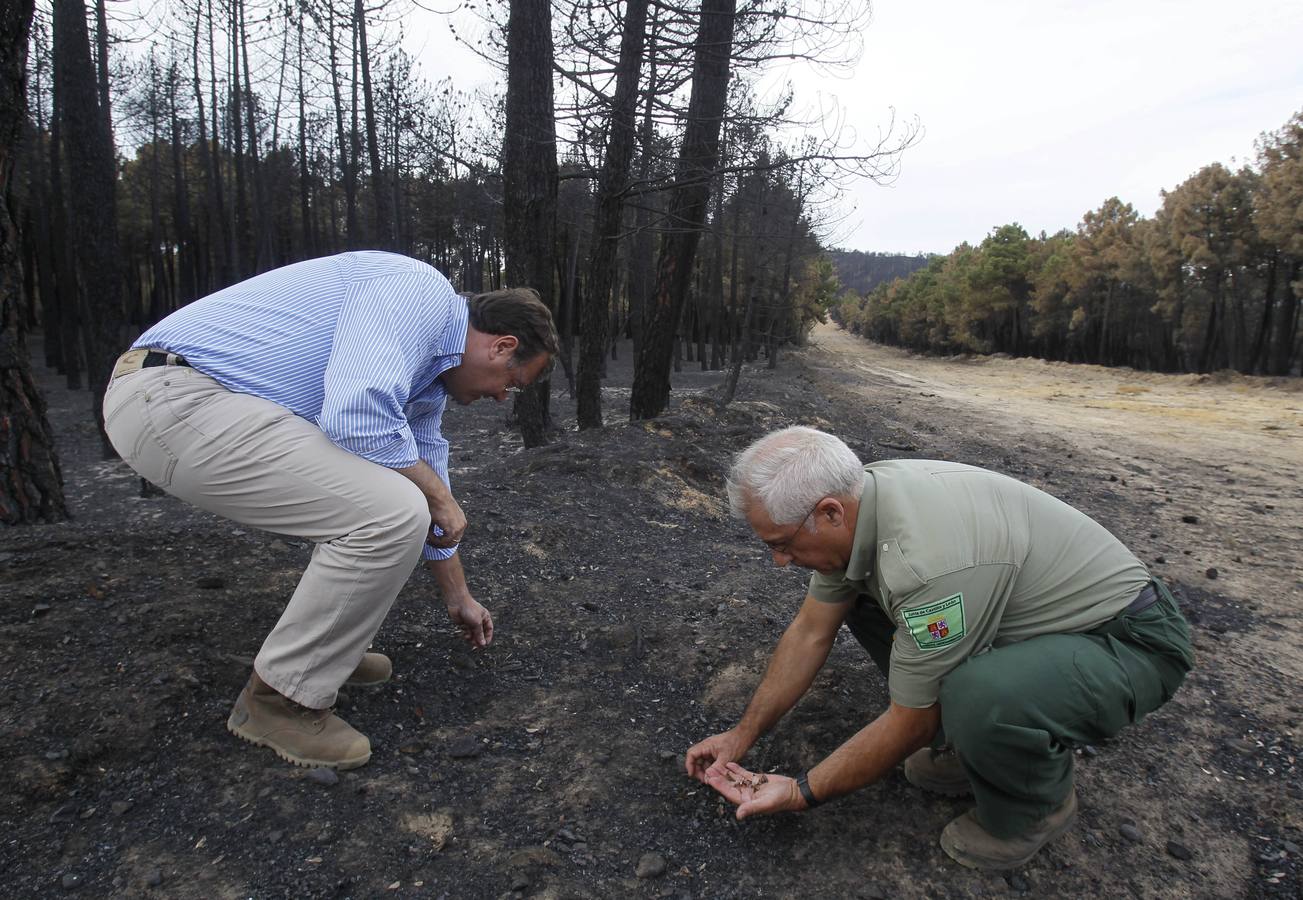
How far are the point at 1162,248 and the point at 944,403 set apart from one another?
20623 mm

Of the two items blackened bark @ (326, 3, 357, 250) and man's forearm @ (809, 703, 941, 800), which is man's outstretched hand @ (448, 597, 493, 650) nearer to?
man's forearm @ (809, 703, 941, 800)

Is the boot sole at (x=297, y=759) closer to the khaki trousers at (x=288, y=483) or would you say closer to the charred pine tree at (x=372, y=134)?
the khaki trousers at (x=288, y=483)

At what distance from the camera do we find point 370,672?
8.98 ft

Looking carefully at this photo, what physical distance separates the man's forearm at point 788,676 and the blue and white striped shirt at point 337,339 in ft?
3.89

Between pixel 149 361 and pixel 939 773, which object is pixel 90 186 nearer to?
pixel 149 361

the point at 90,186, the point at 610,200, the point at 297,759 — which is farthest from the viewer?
the point at 610,200

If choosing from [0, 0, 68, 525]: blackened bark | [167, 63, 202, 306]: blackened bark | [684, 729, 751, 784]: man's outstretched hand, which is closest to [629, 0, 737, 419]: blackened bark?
[0, 0, 68, 525]: blackened bark

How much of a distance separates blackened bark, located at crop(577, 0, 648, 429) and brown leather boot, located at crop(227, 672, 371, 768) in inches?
259

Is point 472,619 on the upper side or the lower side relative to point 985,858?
upper

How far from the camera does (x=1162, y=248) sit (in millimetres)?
33031

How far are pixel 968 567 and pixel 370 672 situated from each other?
6.50ft

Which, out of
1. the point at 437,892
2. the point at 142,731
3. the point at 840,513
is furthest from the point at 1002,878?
the point at 142,731

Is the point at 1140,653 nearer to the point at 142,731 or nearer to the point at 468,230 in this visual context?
the point at 142,731

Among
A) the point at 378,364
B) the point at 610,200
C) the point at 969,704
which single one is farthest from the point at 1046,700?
the point at 610,200
